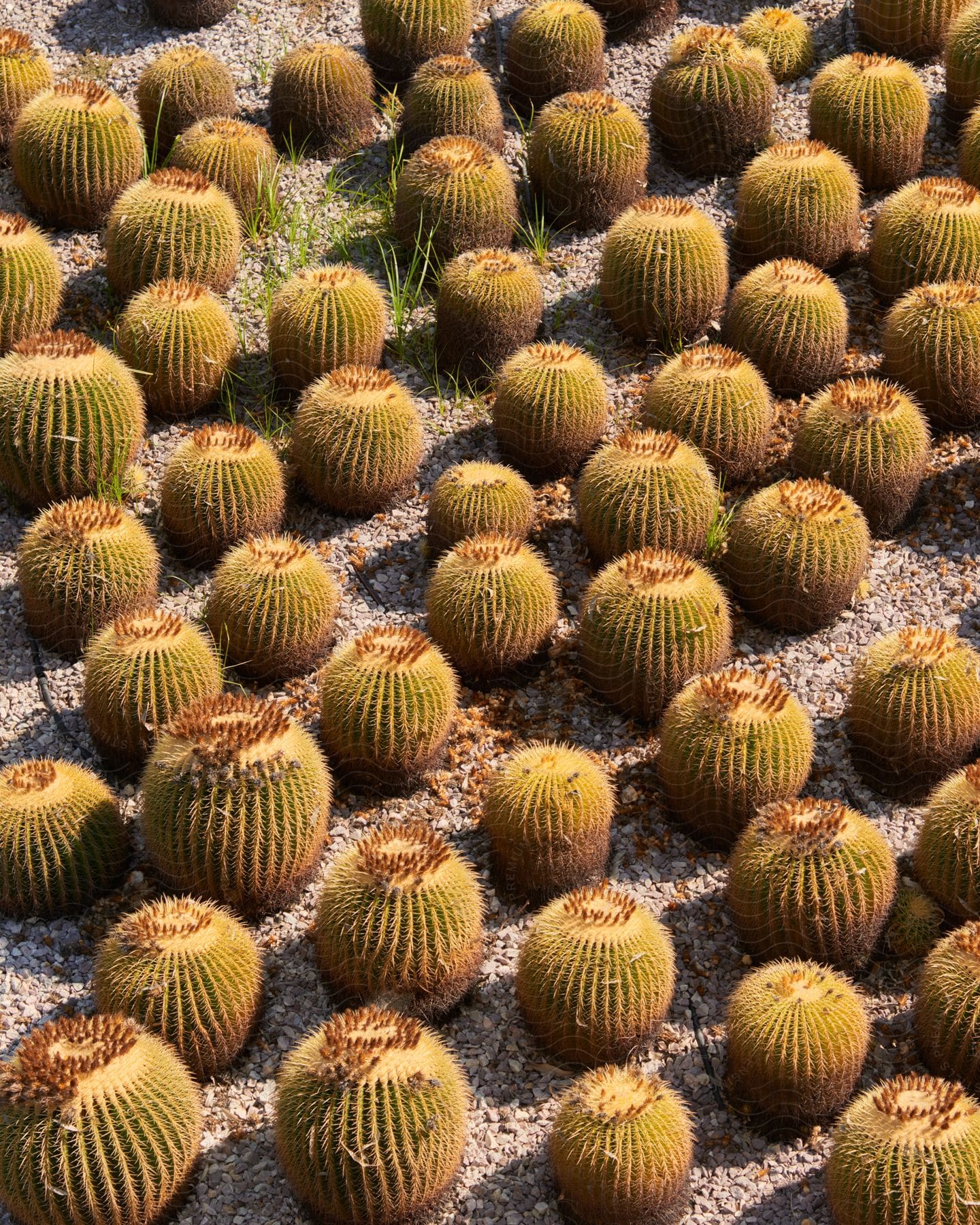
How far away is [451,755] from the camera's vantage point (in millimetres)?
6742

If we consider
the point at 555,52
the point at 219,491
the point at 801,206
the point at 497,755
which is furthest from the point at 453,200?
the point at 497,755

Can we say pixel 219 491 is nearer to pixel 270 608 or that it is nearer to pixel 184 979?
pixel 270 608

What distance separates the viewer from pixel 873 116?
29.8 feet

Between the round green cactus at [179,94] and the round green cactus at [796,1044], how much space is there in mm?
5957

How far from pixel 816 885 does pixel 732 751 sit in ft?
2.10

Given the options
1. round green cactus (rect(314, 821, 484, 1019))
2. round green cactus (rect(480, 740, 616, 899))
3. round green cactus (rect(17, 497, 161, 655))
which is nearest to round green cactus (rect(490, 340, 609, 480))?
round green cactus (rect(17, 497, 161, 655))

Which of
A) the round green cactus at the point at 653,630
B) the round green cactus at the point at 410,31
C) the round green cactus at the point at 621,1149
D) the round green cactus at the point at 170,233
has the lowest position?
the round green cactus at the point at 621,1149

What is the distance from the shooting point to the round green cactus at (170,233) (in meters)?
8.21

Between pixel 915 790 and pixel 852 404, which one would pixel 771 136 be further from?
pixel 915 790

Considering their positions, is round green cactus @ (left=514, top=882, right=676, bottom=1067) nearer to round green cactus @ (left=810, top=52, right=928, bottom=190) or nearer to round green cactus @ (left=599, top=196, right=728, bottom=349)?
round green cactus @ (left=599, top=196, right=728, bottom=349)

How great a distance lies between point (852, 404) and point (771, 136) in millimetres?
2646

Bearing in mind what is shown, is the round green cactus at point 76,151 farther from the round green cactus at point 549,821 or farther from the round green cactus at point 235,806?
the round green cactus at point 549,821

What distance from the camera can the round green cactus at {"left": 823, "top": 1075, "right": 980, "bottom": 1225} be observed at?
16.1ft

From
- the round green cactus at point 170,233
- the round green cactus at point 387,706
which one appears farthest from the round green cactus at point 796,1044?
the round green cactus at point 170,233
